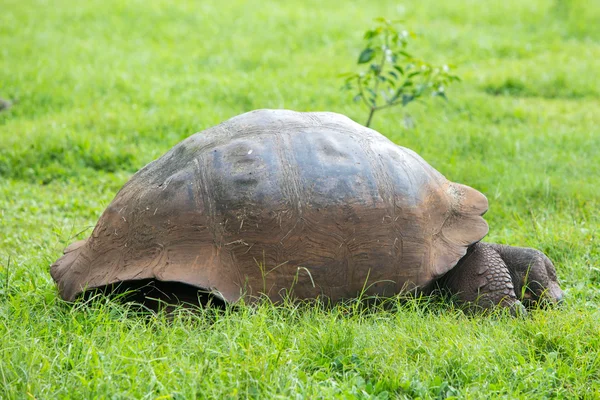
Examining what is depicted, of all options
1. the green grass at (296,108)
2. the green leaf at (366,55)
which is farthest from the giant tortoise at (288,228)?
the green leaf at (366,55)

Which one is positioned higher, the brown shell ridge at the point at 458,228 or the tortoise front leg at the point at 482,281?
the brown shell ridge at the point at 458,228

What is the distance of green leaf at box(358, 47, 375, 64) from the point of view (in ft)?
19.2

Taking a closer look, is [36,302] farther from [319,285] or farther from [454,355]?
[454,355]

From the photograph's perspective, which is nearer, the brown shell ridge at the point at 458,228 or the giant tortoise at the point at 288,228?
the giant tortoise at the point at 288,228

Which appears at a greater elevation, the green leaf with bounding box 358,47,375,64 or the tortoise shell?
the green leaf with bounding box 358,47,375,64

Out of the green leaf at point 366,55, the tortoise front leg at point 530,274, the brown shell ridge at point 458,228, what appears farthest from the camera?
the green leaf at point 366,55

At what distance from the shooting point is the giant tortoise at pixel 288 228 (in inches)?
135

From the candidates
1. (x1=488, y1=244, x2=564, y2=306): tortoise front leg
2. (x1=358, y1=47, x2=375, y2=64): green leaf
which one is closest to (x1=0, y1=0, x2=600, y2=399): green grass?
(x1=488, y1=244, x2=564, y2=306): tortoise front leg

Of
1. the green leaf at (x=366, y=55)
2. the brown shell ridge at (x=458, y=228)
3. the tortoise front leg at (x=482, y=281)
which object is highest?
the green leaf at (x=366, y=55)

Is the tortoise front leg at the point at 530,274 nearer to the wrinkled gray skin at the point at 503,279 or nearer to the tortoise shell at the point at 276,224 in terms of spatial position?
the wrinkled gray skin at the point at 503,279

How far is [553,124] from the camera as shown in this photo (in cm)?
708

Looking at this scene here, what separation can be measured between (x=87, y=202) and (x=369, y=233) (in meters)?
2.79

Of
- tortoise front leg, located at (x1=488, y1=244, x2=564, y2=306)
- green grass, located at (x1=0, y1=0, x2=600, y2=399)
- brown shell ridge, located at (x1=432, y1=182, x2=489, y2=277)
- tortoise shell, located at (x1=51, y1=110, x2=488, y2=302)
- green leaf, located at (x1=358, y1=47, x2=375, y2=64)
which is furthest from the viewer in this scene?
green leaf, located at (x1=358, y1=47, x2=375, y2=64)

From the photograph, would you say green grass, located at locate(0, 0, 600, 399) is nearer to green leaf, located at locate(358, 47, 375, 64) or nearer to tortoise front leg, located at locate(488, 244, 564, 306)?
tortoise front leg, located at locate(488, 244, 564, 306)
